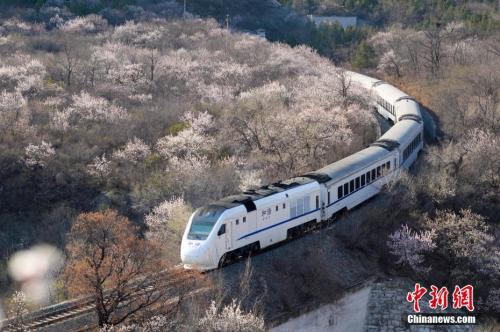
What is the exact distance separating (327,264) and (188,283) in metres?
6.35

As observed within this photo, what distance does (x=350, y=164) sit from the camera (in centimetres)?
2545

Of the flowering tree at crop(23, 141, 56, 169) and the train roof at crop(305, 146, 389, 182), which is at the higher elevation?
the train roof at crop(305, 146, 389, 182)

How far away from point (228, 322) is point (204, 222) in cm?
390

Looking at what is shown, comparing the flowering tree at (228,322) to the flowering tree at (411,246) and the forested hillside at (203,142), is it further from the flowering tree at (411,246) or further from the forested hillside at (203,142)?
the flowering tree at (411,246)

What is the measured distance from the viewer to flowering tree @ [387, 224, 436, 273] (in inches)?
958

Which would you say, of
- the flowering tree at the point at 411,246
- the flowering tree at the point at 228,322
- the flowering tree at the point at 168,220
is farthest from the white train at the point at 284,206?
the flowering tree at the point at 168,220

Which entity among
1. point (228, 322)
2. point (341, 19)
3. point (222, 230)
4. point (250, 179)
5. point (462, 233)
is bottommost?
point (341, 19)

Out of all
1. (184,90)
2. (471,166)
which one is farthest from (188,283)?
(184,90)

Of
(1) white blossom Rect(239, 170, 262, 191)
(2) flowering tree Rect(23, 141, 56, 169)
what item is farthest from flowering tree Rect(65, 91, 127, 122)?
(1) white blossom Rect(239, 170, 262, 191)

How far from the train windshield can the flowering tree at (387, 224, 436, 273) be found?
8895 mm

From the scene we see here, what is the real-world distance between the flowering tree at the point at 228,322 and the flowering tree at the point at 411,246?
9.68 m

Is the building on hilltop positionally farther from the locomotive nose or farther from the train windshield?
the locomotive nose

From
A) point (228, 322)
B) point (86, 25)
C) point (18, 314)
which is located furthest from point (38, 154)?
point (86, 25)

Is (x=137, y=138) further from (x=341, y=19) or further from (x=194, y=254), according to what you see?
(x=341, y=19)
